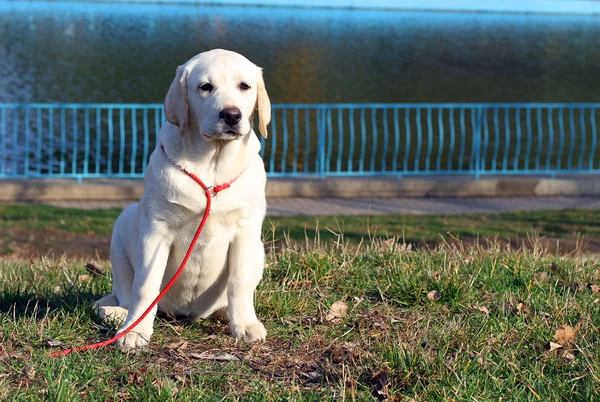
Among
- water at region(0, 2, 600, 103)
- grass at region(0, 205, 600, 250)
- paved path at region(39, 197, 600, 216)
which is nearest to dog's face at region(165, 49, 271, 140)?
grass at region(0, 205, 600, 250)

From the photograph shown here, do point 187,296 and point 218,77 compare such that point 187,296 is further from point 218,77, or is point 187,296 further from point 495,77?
point 495,77

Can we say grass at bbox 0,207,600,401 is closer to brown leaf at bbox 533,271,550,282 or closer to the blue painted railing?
brown leaf at bbox 533,271,550,282

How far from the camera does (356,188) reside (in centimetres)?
1306

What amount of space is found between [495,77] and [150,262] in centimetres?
3258

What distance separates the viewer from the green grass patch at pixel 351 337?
→ 3316 mm

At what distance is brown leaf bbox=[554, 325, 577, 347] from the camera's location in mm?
3943

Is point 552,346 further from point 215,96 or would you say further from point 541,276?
point 215,96

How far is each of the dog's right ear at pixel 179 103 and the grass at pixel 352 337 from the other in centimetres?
110

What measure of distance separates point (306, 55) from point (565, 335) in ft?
115

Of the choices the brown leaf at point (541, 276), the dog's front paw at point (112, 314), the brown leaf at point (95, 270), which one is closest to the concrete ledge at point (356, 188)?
the brown leaf at point (95, 270)

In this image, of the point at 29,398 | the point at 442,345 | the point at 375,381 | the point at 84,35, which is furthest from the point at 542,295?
the point at 84,35

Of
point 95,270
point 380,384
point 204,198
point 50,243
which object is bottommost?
point 50,243

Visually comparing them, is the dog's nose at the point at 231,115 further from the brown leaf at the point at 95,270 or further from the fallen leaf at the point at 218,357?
the brown leaf at the point at 95,270

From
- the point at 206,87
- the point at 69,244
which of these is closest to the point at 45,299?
the point at 206,87
